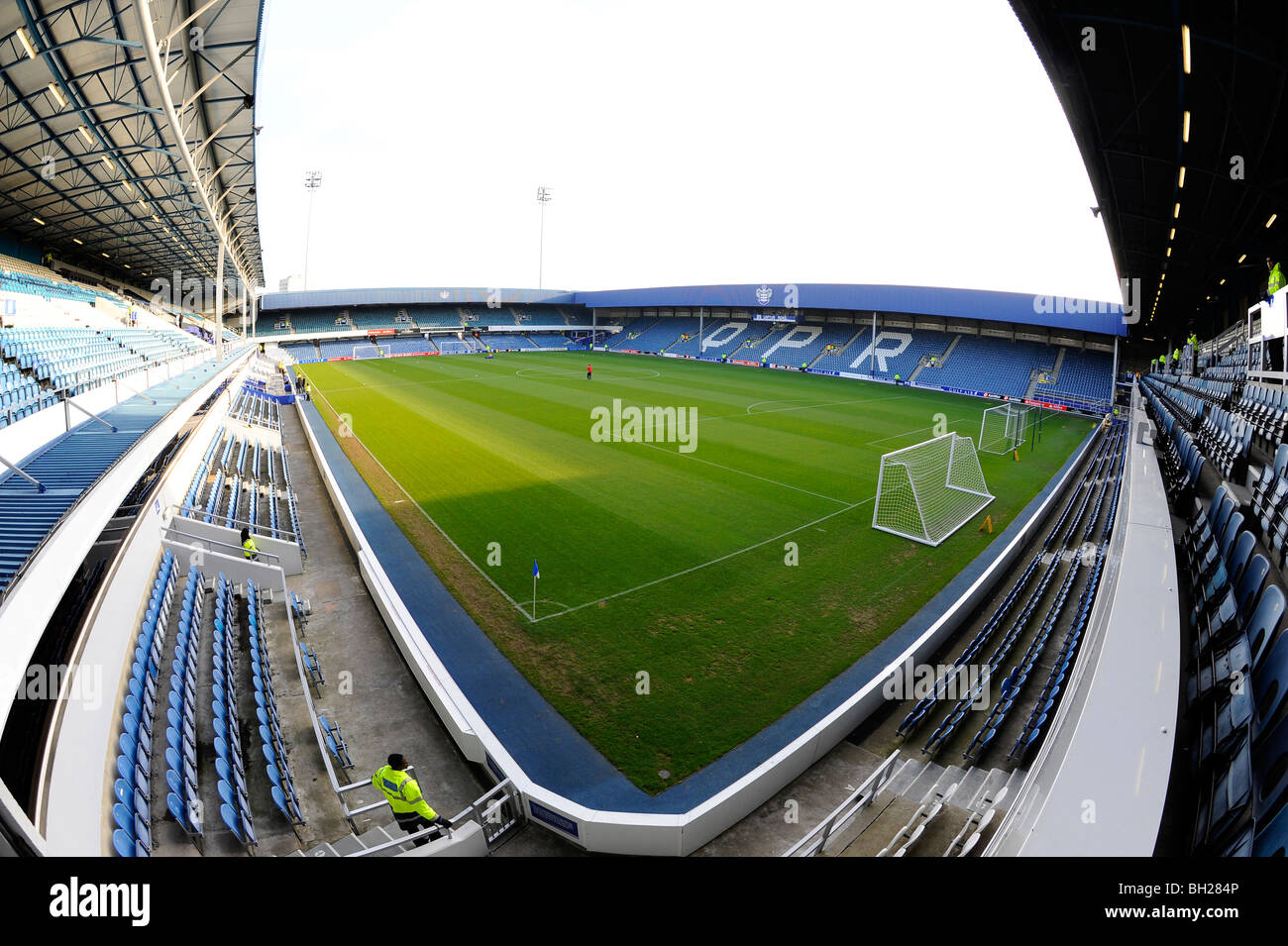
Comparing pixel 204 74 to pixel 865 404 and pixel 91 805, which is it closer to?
pixel 91 805

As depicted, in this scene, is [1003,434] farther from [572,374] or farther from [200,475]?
[200,475]

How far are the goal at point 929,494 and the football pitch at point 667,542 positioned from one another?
507 mm

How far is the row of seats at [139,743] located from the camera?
16.1 ft

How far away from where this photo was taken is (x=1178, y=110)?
10.9 meters

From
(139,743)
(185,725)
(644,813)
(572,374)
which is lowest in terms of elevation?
(644,813)

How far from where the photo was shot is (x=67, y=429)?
41.1ft

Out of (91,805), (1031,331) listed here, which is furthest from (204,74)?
(1031,331)

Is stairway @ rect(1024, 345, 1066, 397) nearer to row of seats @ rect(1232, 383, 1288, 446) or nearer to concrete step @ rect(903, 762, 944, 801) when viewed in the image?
row of seats @ rect(1232, 383, 1288, 446)

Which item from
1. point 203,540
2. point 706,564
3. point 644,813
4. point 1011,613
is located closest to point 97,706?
point 644,813

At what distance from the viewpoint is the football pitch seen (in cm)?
919

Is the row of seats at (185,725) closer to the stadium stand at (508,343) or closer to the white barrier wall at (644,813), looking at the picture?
the white barrier wall at (644,813)

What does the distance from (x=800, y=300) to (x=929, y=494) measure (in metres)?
42.4

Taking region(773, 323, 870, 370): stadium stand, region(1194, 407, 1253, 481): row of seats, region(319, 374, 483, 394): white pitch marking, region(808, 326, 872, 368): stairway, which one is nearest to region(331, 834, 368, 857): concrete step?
region(1194, 407, 1253, 481): row of seats

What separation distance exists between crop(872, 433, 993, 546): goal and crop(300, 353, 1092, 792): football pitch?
0.51 meters
